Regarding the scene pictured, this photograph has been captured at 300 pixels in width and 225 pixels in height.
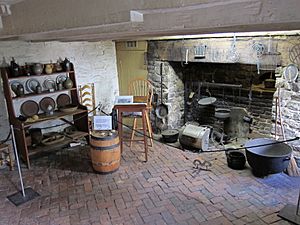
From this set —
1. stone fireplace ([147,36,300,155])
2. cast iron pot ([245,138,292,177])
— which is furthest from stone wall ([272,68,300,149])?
cast iron pot ([245,138,292,177])

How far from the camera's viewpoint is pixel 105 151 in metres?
3.76

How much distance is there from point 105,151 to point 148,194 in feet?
2.94

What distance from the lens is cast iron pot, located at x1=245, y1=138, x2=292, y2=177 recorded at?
3.38 m

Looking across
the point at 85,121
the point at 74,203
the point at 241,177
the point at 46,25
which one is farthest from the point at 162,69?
the point at 46,25

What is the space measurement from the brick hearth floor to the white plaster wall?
145 centimetres

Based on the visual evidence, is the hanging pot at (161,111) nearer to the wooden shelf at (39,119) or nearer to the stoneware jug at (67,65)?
the wooden shelf at (39,119)

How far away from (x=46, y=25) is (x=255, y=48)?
10.2ft

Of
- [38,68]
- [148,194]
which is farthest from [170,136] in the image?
[38,68]

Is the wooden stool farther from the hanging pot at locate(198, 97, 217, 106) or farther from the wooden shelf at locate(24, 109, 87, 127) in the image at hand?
the hanging pot at locate(198, 97, 217, 106)

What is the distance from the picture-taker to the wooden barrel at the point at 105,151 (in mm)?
3750

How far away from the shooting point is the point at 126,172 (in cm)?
397

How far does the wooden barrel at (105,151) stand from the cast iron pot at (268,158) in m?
1.93

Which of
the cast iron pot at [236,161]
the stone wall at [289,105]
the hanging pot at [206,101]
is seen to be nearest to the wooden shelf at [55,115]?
the hanging pot at [206,101]

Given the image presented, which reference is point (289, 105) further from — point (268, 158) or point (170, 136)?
point (170, 136)
